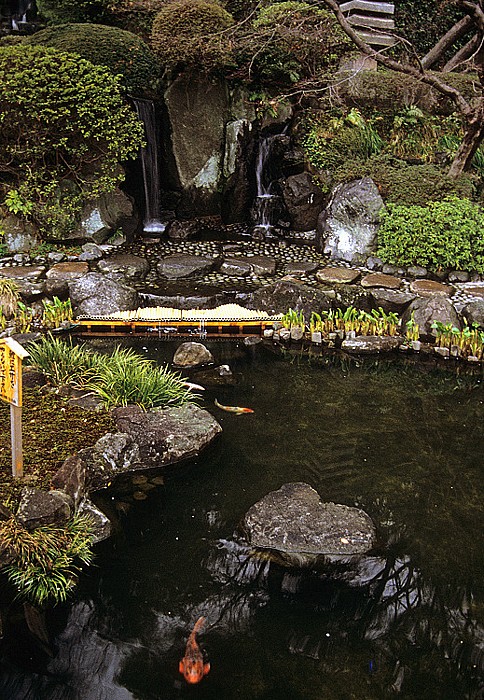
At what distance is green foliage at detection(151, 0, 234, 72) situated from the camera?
1259 centimetres

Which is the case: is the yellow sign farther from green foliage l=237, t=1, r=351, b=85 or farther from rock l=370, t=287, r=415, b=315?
green foliage l=237, t=1, r=351, b=85

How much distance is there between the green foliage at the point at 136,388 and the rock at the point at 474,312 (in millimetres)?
4470

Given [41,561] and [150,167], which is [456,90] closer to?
[150,167]

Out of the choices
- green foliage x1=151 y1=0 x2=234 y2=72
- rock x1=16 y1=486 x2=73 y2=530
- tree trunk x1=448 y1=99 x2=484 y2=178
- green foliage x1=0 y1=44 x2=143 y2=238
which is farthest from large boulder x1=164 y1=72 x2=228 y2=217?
rock x1=16 y1=486 x2=73 y2=530

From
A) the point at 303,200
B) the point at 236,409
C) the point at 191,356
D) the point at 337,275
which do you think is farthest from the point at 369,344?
the point at 303,200

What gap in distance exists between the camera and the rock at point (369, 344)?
30.2 feet

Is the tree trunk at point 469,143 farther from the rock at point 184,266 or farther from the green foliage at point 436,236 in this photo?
the rock at point 184,266

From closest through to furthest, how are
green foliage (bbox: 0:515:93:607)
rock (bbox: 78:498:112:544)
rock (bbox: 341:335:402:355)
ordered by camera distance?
1. green foliage (bbox: 0:515:93:607)
2. rock (bbox: 78:498:112:544)
3. rock (bbox: 341:335:402:355)

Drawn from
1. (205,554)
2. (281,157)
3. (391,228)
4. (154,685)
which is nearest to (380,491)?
(205,554)

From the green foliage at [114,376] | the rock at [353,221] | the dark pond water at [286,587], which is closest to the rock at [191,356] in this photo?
the green foliage at [114,376]

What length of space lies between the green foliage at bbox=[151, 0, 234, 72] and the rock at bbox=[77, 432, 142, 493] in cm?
A: 880

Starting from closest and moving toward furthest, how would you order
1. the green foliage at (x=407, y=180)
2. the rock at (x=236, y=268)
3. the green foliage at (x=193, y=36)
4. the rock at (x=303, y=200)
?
the rock at (x=236, y=268) < the green foliage at (x=407, y=180) < the green foliage at (x=193, y=36) < the rock at (x=303, y=200)

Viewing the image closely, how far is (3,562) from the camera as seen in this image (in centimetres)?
489

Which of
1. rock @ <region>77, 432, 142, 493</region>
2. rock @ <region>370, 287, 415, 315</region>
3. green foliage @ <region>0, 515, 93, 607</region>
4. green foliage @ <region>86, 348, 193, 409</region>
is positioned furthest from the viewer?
rock @ <region>370, 287, 415, 315</region>
